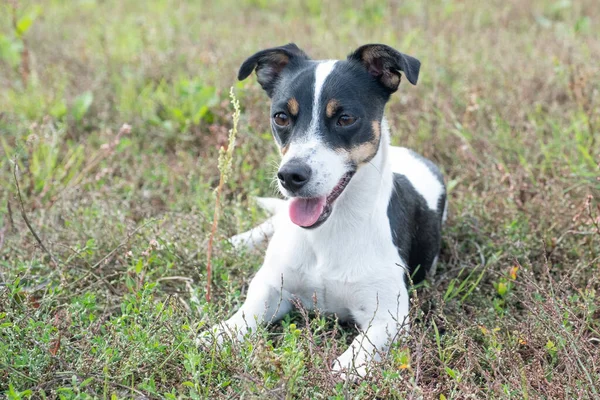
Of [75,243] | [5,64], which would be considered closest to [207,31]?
[5,64]

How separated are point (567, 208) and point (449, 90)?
192 centimetres

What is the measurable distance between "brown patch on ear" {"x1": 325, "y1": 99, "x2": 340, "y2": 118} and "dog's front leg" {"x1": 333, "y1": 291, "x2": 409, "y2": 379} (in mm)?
827

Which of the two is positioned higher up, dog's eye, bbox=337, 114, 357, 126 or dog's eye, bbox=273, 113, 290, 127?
dog's eye, bbox=337, 114, 357, 126

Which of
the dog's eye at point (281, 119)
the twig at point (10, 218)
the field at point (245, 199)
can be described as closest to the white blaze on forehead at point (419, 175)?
the field at point (245, 199)

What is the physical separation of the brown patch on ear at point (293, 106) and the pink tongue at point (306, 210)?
380mm

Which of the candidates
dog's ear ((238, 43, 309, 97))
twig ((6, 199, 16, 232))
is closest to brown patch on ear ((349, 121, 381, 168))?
dog's ear ((238, 43, 309, 97))

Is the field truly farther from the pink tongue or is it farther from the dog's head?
the dog's head

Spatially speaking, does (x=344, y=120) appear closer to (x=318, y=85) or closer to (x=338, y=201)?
(x=318, y=85)

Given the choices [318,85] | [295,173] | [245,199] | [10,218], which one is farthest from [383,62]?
[10,218]

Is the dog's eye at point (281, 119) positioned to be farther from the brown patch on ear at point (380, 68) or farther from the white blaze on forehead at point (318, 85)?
the brown patch on ear at point (380, 68)

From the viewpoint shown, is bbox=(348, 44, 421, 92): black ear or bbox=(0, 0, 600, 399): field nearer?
bbox=(0, 0, 600, 399): field

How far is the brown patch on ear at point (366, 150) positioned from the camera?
305cm

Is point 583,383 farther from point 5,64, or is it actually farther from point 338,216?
point 5,64

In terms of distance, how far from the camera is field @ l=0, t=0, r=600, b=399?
107 inches
